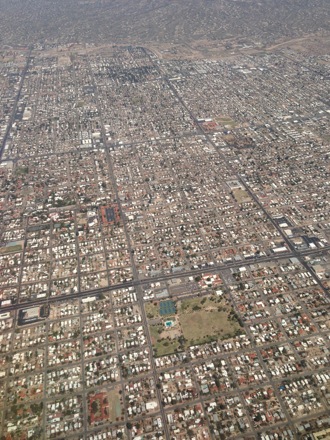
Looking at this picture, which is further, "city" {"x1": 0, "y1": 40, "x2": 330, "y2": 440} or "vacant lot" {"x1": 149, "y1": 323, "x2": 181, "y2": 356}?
"vacant lot" {"x1": 149, "y1": 323, "x2": 181, "y2": 356}

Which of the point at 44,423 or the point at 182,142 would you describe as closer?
the point at 44,423

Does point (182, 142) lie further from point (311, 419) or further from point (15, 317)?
point (311, 419)

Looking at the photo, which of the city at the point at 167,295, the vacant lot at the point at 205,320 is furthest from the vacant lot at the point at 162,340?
the vacant lot at the point at 205,320

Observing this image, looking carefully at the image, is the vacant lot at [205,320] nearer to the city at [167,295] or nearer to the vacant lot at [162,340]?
the city at [167,295]

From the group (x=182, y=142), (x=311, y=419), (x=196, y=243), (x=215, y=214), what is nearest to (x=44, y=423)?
Answer: (x=311, y=419)

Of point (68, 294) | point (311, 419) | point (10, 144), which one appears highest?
point (10, 144)

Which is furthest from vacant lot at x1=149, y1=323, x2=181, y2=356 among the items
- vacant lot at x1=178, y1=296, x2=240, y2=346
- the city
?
vacant lot at x1=178, y1=296, x2=240, y2=346

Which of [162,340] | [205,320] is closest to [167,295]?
[205,320]

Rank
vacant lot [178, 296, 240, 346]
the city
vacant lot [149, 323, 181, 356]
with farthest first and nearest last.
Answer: vacant lot [178, 296, 240, 346], vacant lot [149, 323, 181, 356], the city

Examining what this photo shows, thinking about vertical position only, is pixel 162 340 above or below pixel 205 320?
above

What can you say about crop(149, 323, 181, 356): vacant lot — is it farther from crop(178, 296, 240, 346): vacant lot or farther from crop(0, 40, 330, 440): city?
crop(178, 296, 240, 346): vacant lot

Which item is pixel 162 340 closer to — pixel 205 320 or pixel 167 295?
pixel 205 320
